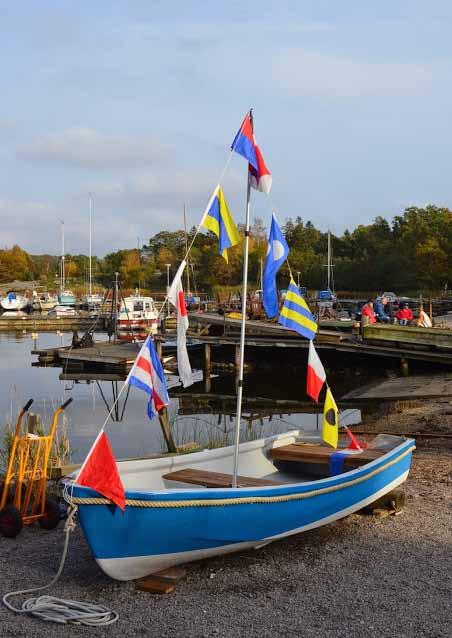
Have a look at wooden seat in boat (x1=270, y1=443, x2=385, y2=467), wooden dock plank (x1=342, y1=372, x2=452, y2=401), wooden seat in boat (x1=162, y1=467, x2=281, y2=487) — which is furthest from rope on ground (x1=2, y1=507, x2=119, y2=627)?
wooden dock plank (x1=342, y1=372, x2=452, y2=401)

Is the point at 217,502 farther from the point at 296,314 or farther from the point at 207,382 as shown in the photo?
the point at 207,382

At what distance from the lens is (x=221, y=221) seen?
7859 mm

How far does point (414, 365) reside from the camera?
28406 mm

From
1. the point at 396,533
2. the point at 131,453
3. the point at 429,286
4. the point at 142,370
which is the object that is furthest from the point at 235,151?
the point at 429,286

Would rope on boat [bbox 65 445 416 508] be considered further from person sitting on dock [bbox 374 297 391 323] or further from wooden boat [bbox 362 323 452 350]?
person sitting on dock [bbox 374 297 391 323]

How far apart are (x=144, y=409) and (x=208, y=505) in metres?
15.6

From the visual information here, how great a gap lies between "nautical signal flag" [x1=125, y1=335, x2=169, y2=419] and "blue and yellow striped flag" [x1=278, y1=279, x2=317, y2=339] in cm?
158

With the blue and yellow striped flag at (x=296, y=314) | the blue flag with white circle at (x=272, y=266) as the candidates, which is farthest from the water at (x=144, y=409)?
the blue flag with white circle at (x=272, y=266)

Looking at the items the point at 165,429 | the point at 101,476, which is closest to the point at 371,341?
the point at 165,429

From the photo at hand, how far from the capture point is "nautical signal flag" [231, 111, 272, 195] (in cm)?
789

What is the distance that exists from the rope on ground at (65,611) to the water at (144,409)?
267 inches

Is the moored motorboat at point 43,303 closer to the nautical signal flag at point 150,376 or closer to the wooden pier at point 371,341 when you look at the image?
the wooden pier at point 371,341

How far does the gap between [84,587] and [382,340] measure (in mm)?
22890

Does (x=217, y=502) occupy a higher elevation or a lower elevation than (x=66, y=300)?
lower
